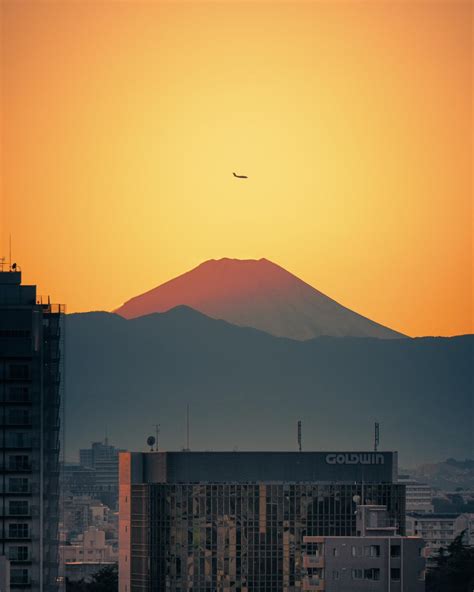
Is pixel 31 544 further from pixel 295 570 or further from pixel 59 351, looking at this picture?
pixel 295 570

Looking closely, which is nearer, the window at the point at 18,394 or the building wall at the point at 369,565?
the building wall at the point at 369,565

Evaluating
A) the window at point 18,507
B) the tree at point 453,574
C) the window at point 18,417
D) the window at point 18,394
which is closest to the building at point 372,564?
the window at point 18,507

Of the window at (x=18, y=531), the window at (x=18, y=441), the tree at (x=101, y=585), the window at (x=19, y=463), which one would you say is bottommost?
the tree at (x=101, y=585)

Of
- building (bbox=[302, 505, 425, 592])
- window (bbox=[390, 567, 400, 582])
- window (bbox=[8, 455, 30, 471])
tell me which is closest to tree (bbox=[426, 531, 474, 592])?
window (bbox=[8, 455, 30, 471])

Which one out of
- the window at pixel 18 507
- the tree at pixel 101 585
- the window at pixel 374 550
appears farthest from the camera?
the tree at pixel 101 585

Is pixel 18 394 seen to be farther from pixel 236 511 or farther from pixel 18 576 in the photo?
pixel 236 511

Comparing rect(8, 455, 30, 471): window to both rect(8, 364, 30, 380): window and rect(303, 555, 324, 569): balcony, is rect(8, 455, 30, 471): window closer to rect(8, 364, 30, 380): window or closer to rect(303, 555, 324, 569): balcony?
rect(8, 364, 30, 380): window

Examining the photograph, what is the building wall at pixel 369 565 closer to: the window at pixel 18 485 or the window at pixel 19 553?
the window at pixel 19 553
